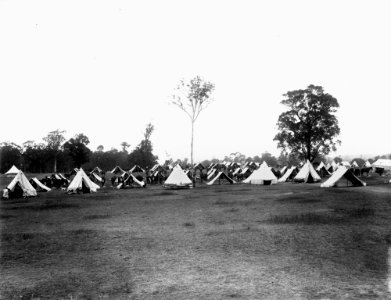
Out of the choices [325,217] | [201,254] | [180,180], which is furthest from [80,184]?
[201,254]

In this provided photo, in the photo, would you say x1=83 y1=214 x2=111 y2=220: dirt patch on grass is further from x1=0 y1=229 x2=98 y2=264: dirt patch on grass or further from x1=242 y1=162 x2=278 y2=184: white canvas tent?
x1=242 y1=162 x2=278 y2=184: white canvas tent

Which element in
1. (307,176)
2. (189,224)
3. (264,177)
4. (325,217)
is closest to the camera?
(189,224)

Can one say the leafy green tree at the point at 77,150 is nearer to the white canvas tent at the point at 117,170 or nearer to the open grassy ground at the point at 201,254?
the white canvas tent at the point at 117,170

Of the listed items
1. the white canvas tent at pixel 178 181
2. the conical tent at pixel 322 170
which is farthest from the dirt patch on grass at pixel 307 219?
the conical tent at pixel 322 170

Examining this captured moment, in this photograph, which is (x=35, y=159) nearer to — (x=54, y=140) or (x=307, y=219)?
(x=54, y=140)

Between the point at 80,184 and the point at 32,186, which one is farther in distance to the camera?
the point at 80,184

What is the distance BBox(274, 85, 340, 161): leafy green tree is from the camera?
4259cm

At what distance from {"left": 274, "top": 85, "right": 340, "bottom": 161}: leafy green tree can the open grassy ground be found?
29.5 meters

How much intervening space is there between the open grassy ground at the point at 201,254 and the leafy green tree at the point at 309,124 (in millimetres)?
29474

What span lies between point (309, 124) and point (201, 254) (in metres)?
38.0

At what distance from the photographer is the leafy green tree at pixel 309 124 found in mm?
42594

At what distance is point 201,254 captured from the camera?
8203mm

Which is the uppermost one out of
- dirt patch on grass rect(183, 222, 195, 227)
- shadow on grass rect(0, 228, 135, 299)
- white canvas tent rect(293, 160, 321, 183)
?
white canvas tent rect(293, 160, 321, 183)

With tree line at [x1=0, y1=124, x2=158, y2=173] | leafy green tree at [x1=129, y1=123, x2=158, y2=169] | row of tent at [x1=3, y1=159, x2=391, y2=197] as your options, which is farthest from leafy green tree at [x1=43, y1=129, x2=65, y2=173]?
row of tent at [x1=3, y1=159, x2=391, y2=197]
